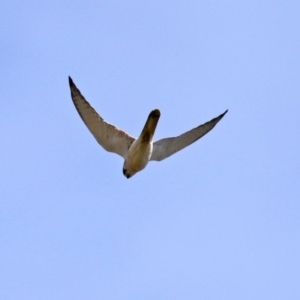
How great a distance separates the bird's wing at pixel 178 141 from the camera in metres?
20.4

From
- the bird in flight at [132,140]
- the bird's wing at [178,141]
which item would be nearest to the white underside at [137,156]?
the bird in flight at [132,140]

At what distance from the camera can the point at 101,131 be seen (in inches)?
800

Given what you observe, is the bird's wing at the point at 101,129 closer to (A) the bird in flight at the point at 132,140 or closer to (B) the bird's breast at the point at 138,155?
(A) the bird in flight at the point at 132,140

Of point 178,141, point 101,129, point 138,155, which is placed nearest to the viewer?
point 138,155

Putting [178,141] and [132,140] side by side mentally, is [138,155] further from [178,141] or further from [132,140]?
[178,141]

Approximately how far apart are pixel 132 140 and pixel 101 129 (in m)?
0.75

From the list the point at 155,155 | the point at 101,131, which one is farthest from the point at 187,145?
the point at 101,131

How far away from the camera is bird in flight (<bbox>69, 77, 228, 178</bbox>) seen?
19750 millimetres

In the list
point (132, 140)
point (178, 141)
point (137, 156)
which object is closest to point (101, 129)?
point (132, 140)

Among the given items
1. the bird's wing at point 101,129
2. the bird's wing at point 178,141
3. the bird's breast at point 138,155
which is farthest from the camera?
the bird's wing at point 178,141

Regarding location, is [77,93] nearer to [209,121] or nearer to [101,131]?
[101,131]

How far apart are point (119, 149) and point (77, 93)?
175 cm

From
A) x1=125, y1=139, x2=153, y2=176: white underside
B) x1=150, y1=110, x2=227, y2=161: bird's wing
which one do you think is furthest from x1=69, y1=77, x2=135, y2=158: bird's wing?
x1=150, y1=110, x2=227, y2=161: bird's wing

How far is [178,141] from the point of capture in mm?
20719
